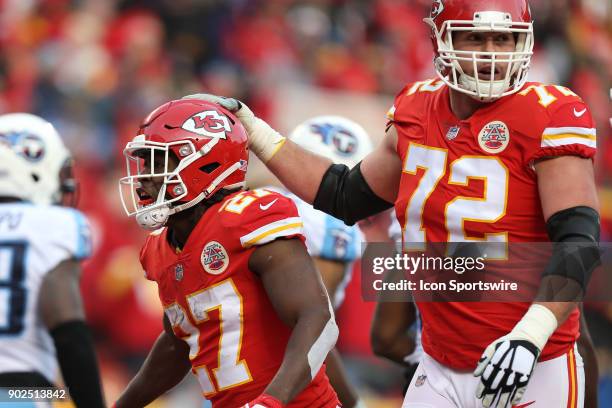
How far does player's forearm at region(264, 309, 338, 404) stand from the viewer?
134 inches

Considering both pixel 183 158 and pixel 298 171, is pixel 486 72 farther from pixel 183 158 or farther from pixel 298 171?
pixel 183 158

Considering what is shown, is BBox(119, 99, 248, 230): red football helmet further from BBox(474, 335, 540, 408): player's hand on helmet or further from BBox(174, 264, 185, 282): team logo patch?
BBox(474, 335, 540, 408): player's hand on helmet

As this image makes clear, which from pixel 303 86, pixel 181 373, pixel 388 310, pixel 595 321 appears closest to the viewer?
pixel 181 373

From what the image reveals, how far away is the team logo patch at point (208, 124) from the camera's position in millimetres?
3863

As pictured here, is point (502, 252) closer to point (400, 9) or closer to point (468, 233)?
point (468, 233)

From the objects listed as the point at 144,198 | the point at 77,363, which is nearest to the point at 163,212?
the point at 144,198

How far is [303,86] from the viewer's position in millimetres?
10961

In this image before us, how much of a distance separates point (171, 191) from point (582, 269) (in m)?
1.34

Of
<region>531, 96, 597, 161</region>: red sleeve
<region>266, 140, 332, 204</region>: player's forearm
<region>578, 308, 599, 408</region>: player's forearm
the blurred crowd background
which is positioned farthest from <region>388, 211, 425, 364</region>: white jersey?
the blurred crowd background

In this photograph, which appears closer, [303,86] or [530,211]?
[530,211]

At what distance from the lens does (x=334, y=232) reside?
5223mm

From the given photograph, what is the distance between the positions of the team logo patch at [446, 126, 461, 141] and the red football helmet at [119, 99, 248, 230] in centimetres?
70

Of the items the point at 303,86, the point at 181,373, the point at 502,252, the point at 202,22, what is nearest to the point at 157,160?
the point at 181,373

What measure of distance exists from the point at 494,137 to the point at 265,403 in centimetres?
111
